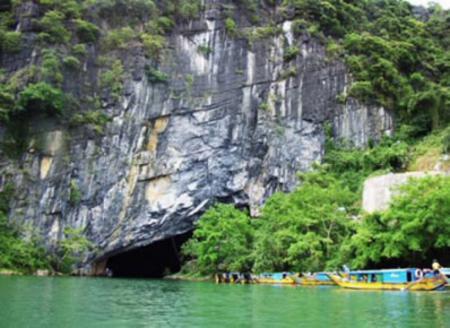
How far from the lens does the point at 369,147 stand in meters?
39.6

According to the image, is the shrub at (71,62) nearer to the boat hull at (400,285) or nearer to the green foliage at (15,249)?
the green foliage at (15,249)

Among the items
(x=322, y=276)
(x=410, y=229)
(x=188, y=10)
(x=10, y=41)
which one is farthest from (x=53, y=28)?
(x=410, y=229)

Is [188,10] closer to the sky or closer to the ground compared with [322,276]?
closer to the sky

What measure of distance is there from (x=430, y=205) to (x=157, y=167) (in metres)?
19.0

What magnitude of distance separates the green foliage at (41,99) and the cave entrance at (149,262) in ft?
42.7

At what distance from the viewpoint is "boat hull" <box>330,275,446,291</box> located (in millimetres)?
20906

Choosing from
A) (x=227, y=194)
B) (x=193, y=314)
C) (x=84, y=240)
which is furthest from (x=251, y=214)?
(x=193, y=314)

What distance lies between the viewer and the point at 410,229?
22672 millimetres

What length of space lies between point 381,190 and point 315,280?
5.46 metres

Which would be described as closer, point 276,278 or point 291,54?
point 276,278

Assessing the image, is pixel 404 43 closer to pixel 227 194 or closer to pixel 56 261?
pixel 227 194

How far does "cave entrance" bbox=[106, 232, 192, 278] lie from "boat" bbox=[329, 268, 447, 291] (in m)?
21.7

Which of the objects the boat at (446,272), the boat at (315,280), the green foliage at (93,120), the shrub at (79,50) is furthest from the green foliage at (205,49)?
the boat at (446,272)

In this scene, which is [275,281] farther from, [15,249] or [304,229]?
[15,249]
